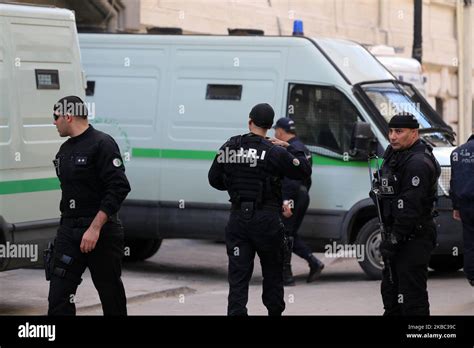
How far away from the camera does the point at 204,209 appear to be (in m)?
13.2

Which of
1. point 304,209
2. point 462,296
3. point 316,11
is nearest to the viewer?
point 462,296

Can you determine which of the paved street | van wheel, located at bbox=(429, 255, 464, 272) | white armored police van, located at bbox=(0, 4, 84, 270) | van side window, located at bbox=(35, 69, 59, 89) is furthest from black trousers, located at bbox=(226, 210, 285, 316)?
van wheel, located at bbox=(429, 255, 464, 272)

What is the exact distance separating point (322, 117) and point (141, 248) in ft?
9.93

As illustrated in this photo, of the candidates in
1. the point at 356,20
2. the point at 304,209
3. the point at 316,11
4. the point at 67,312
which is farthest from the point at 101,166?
the point at 356,20

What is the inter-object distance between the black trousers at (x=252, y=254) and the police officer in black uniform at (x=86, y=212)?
3.05ft

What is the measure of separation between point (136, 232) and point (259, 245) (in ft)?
16.6

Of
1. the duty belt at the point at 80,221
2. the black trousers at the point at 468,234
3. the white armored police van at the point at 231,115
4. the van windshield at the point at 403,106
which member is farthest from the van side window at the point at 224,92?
the duty belt at the point at 80,221

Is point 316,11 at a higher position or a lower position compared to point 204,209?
higher

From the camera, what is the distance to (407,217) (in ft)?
26.5

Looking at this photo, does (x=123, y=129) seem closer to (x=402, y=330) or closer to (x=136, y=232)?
(x=136, y=232)

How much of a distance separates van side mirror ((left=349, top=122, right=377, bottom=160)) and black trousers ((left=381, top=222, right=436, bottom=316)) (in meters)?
4.22

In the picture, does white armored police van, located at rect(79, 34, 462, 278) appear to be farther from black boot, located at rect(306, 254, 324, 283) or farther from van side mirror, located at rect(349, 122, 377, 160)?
black boot, located at rect(306, 254, 324, 283)

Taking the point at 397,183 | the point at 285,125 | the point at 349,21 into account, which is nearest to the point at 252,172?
the point at 397,183

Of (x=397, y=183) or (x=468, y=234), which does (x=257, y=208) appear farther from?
(x=468, y=234)
